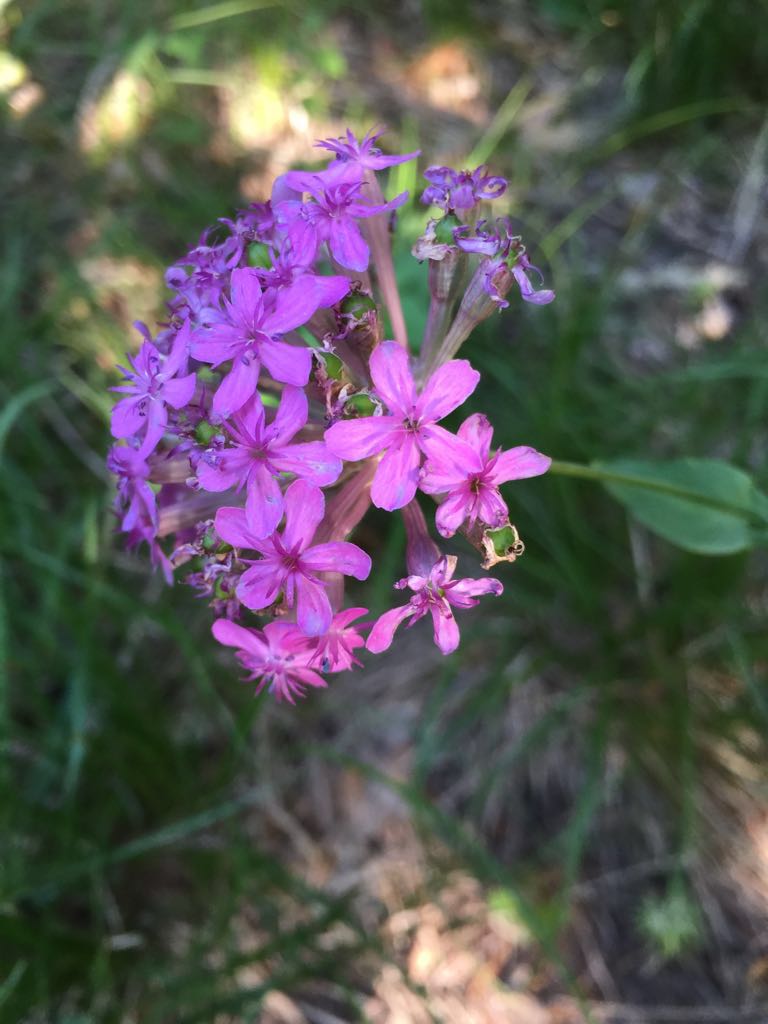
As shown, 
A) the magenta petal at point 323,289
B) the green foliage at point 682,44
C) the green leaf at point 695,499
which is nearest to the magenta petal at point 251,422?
the magenta petal at point 323,289

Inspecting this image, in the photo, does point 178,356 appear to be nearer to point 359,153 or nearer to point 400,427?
point 400,427

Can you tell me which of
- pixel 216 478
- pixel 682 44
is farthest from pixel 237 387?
pixel 682 44

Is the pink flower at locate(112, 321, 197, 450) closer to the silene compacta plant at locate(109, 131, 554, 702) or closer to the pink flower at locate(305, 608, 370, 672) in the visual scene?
the silene compacta plant at locate(109, 131, 554, 702)

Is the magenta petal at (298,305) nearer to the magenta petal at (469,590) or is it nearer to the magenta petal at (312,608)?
the magenta petal at (312,608)

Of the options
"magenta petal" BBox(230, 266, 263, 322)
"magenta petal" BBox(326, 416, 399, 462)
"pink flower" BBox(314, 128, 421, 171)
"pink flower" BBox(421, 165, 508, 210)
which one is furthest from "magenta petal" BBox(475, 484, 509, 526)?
"pink flower" BBox(314, 128, 421, 171)

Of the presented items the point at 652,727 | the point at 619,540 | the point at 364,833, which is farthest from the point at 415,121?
the point at 364,833
